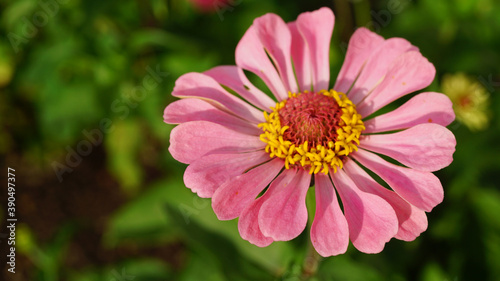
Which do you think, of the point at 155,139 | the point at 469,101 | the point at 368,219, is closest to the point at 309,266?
the point at 368,219

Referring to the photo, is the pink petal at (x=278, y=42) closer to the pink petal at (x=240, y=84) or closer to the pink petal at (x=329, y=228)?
the pink petal at (x=240, y=84)

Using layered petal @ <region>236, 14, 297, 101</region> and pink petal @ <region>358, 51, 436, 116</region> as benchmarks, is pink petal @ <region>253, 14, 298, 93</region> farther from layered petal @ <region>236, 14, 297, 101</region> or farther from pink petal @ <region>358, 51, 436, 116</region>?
pink petal @ <region>358, 51, 436, 116</region>

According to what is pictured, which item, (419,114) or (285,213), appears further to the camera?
(419,114)

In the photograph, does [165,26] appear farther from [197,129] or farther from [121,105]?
[197,129]

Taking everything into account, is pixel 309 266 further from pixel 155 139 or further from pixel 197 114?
pixel 155 139

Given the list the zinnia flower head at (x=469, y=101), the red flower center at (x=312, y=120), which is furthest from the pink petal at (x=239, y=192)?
the zinnia flower head at (x=469, y=101)

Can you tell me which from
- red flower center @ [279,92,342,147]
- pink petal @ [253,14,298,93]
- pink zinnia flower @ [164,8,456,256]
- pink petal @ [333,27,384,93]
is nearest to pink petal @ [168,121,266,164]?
pink zinnia flower @ [164,8,456,256]
